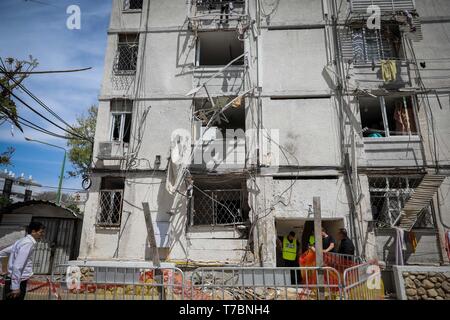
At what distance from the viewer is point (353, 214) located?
966 centimetres

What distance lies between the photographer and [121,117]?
→ 11.5 metres

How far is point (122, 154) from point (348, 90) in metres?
9.59

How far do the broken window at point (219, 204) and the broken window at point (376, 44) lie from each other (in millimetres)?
7451

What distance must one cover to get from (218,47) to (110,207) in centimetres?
892

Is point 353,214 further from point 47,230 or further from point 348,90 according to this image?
point 47,230

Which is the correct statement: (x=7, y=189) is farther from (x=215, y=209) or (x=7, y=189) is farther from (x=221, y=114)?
(x=221, y=114)

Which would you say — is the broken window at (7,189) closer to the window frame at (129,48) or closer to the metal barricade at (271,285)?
the window frame at (129,48)

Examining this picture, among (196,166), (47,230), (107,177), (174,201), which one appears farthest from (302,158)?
(47,230)

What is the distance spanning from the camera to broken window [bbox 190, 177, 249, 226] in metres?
10.3

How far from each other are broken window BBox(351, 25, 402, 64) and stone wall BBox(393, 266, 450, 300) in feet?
27.2

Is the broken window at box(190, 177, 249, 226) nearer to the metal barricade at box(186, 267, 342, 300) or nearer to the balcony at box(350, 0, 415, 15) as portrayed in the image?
the metal barricade at box(186, 267, 342, 300)

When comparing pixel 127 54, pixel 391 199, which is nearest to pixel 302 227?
pixel 391 199

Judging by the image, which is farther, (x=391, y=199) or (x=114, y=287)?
(x=391, y=199)
